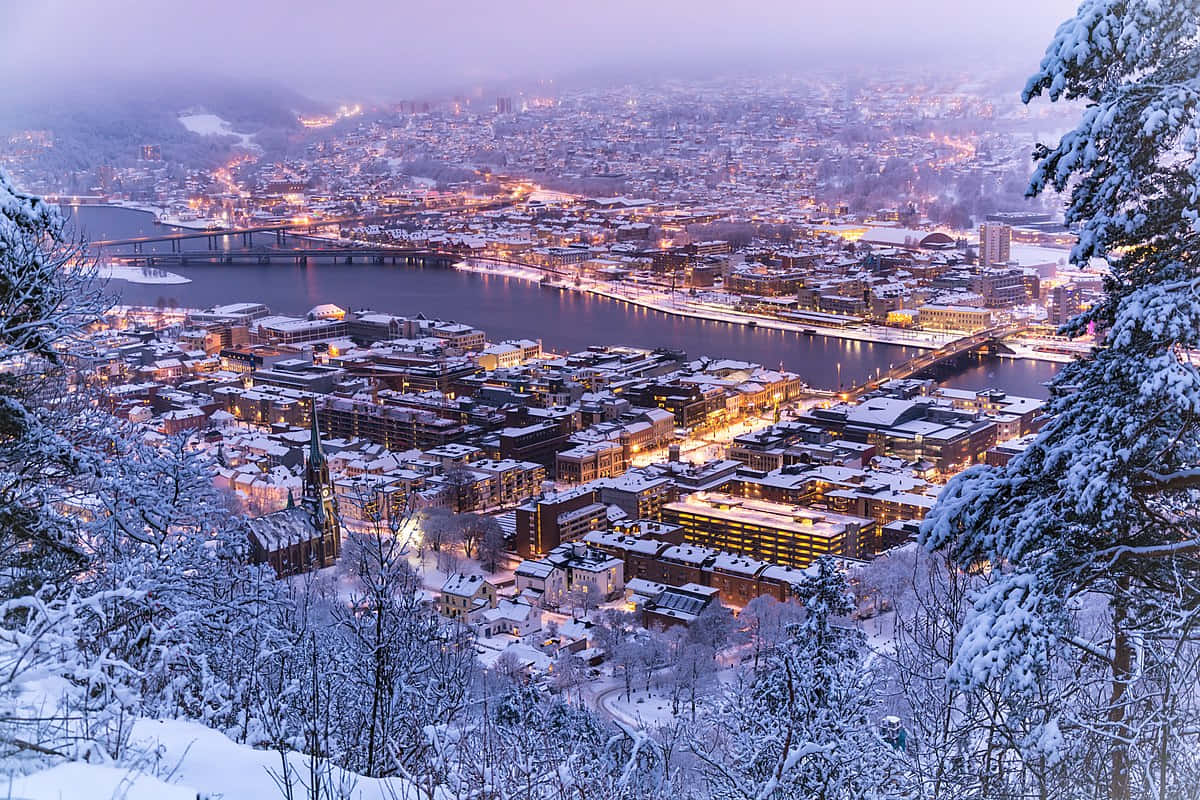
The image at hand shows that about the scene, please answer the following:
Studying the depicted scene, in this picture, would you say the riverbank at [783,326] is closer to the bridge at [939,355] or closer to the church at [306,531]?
the bridge at [939,355]

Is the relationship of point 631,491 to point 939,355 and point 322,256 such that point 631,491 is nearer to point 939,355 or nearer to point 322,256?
point 939,355

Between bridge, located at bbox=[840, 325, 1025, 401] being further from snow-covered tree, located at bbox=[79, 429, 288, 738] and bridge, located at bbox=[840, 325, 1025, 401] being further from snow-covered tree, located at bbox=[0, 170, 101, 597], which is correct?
snow-covered tree, located at bbox=[0, 170, 101, 597]

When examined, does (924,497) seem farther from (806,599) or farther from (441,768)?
(441,768)

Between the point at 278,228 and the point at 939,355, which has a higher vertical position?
the point at 278,228

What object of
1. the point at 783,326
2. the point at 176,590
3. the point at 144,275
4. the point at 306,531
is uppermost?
the point at 176,590

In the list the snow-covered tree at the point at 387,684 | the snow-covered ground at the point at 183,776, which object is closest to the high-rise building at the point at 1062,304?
the snow-covered tree at the point at 387,684

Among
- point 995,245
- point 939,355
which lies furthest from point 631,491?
point 995,245
